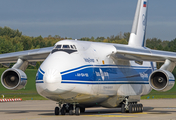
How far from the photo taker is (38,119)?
665 inches

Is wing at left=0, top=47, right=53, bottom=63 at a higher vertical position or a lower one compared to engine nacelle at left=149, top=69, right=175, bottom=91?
higher

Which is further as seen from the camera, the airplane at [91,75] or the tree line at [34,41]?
the tree line at [34,41]

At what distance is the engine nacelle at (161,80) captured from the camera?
63.3 ft

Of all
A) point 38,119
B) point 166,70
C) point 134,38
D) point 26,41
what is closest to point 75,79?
point 38,119

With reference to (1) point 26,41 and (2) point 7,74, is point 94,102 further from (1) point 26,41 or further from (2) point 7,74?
(1) point 26,41

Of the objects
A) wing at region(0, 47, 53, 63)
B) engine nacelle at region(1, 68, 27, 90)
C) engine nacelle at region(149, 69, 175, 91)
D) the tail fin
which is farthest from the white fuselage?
wing at region(0, 47, 53, 63)

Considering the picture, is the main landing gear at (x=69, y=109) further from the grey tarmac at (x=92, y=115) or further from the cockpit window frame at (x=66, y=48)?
the cockpit window frame at (x=66, y=48)

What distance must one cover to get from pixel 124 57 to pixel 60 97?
18.3 ft

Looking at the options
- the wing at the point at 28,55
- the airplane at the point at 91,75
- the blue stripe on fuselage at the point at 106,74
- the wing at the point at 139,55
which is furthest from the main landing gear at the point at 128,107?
the wing at the point at 28,55

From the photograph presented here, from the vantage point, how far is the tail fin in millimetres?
26188

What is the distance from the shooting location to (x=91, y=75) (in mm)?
18547

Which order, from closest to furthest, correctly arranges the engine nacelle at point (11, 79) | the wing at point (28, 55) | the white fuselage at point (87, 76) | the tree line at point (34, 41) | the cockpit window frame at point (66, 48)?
the white fuselage at point (87, 76)
the cockpit window frame at point (66, 48)
the engine nacelle at point (11, 79)
the wing at point (28, 55)
the tree line at point (34, 41)

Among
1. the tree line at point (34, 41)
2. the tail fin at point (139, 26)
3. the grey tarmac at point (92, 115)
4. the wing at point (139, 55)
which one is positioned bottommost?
the grey tarmac at point (92, 115)

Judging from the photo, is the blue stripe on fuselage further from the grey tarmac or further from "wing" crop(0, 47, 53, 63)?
"wing" crop(0, 47, 53, 63)
